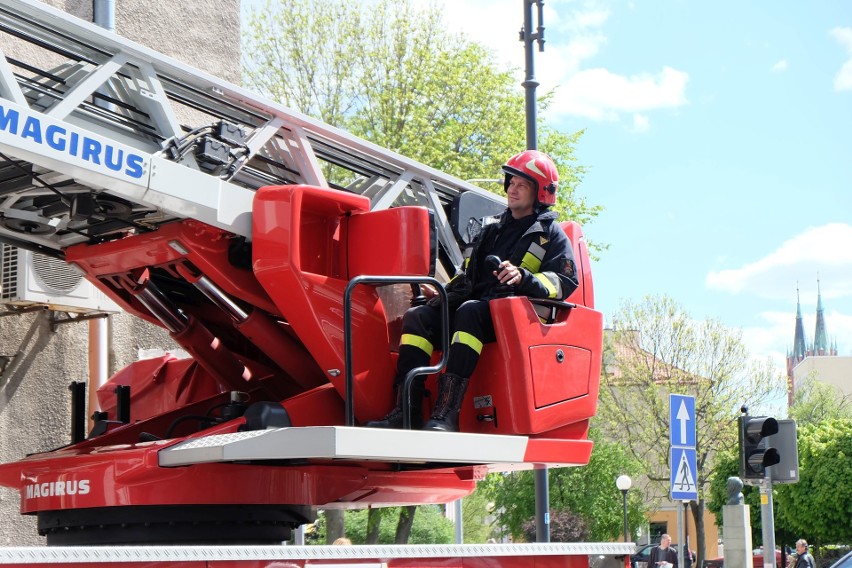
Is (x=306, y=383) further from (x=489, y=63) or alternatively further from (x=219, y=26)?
(x=489, y=63)

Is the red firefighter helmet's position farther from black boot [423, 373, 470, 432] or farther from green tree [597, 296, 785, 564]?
green tree [597, 296, 785, 564]

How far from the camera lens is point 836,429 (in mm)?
37219

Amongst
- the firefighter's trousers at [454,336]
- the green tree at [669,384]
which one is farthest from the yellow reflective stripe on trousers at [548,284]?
the green tree at [669,384]

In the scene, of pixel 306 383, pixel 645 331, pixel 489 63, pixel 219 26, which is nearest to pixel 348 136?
pixel 306 383

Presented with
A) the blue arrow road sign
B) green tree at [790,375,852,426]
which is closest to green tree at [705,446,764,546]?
green tree at [790,375,852,426]

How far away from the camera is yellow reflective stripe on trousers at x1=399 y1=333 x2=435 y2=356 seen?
18.7 feet

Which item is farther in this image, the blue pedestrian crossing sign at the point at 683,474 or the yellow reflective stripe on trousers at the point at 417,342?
the blue pedestrian crossing sign at the point at 683,474

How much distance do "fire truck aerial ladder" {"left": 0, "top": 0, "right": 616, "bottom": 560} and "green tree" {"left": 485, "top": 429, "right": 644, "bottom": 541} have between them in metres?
32.0

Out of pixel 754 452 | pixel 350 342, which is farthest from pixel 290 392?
pixel 754 452

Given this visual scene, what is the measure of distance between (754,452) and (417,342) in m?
7.05

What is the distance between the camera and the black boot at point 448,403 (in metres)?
5.46

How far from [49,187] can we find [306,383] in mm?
1763

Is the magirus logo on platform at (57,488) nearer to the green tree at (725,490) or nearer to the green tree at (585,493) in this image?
the green tree at (585,493)

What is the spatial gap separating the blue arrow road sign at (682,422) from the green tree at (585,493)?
27411mm
